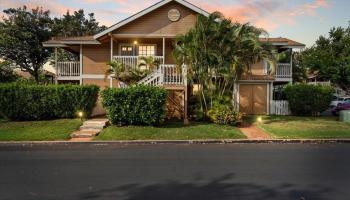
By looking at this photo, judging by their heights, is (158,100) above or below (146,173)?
above

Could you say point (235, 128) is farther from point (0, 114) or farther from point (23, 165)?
point (0, 114)

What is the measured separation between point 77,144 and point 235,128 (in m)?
8.55

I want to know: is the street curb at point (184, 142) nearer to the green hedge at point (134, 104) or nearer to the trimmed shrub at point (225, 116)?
the green hedge at point (134, 104)

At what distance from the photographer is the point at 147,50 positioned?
26.6 m

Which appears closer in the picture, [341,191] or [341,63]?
[341,191]

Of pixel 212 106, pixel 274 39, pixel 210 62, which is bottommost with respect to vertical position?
pixel 212 106

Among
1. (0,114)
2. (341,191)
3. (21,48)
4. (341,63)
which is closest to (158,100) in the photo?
(0,114)

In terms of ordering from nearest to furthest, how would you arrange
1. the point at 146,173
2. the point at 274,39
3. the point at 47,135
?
the point at 146,173 → the point at 47,135 → the point at 274,39

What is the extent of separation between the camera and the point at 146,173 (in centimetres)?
895

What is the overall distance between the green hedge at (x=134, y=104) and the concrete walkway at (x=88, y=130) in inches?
37.9

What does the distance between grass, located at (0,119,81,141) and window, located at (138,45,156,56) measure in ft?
29.2

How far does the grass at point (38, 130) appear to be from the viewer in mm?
16400

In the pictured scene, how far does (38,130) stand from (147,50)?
11557 millimetres

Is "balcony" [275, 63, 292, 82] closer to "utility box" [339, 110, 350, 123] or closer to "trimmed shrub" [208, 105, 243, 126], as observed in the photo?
"utility box" [339, 110, 350, 123]
